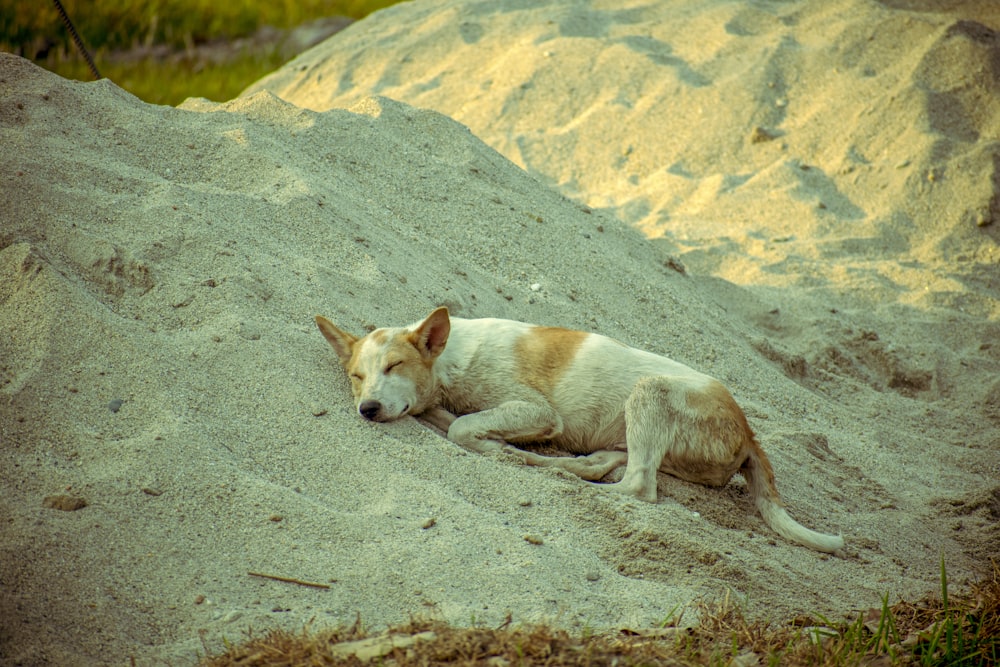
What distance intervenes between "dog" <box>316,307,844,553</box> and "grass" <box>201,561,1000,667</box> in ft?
3.18

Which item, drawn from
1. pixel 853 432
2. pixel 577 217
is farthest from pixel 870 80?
pixel 853 432

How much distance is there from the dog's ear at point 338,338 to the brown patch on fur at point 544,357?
0.88 meters

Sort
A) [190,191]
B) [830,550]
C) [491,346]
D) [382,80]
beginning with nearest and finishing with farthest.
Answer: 1. [830,550]
2. [491,346]
3. [190,191]
4. [382,80]

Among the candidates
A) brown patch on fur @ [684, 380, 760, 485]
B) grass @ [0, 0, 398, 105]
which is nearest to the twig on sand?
brown patch on fur @ [684, 380, 760, 485]

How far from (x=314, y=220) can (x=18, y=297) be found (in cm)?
167

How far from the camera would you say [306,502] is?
3.52 metres

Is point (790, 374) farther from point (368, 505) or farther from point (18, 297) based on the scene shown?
point (18, 297)

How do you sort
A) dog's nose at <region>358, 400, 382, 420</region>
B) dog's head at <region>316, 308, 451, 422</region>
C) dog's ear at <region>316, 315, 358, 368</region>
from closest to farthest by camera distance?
1. dog's nose at <region>358, 400, 382, 420</region>
2. dog's head at <region>316, 308, 451, 422</region>
3. dog's ear at <region>316, 315, 358, 368</region>

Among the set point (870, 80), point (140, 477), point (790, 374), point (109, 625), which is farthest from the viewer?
point (870, 80)

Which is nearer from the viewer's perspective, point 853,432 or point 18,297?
point 18,297

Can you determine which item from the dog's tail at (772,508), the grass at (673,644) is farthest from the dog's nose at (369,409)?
the dog's tail at (772,508)

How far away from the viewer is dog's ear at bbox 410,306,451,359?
446 cm

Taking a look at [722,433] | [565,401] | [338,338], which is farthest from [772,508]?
[338,338]

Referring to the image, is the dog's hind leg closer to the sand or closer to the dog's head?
the sand
